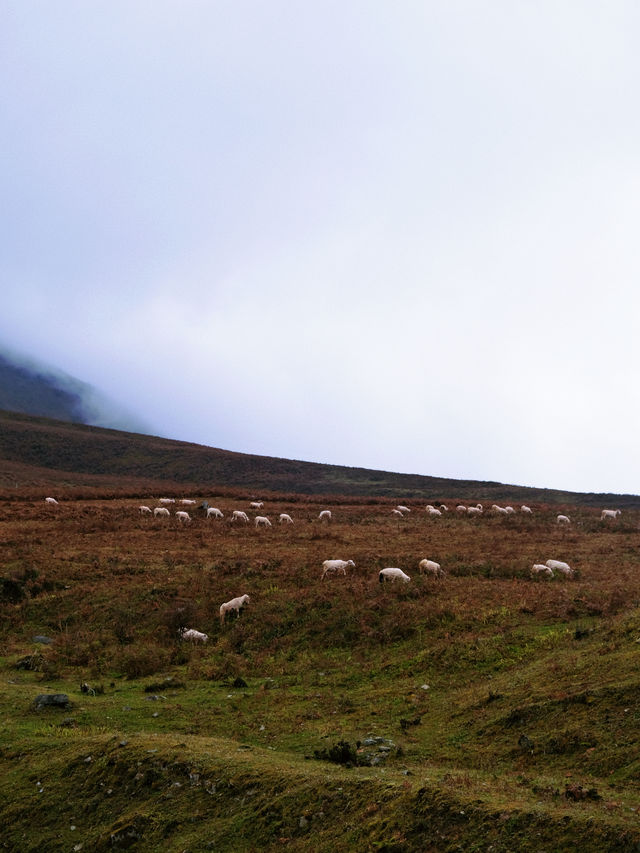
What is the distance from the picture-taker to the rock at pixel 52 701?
12047mm

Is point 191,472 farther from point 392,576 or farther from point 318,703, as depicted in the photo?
point 318,703

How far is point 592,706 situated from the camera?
933 centimetres

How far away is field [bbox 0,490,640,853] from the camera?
7.15 meters

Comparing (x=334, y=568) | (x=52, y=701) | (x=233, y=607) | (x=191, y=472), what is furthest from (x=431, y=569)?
(x=191, y=472)

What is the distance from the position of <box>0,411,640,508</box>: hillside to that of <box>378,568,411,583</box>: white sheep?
5128 cm

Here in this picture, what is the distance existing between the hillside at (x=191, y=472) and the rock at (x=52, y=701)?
5866 centimetres

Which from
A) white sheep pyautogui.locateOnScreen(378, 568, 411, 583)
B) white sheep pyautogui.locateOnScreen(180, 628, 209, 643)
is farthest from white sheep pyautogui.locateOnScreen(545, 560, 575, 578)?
white sheep pyautogui.locateOnScreen(180, 628, 209, 643)

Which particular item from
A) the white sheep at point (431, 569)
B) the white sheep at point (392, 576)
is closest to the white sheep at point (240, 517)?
the white sheep at point (431, 569)

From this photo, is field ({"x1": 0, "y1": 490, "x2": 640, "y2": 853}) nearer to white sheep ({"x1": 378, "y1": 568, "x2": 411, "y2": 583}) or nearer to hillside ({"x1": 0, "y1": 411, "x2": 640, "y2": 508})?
white sheep ({"x1": 378, "y1": 568, "x2": 411, "y2": 583})

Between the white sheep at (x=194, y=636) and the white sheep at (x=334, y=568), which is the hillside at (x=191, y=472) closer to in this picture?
the white sheep at (x=334, y=568)

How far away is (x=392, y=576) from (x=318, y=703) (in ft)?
29.6

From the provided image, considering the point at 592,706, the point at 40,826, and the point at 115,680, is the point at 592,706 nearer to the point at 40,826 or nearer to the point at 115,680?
the point at 40,826

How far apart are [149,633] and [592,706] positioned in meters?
12.5

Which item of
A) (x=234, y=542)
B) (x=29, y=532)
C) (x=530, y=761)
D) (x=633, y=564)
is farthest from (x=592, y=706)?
(x=29, y=532)
